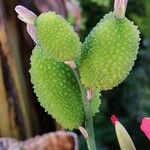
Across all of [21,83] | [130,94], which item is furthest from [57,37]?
[130,94]

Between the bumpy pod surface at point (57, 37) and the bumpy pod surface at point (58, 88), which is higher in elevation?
the bumpy pod surface at point (57, 37)

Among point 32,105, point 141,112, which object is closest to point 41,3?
point 32,105

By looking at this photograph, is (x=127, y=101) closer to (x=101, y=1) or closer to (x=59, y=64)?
(x=101, y=1)

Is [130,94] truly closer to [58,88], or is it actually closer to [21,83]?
[21,83]

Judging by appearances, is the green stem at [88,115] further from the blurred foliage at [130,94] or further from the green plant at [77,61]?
the blurred foliage at [130,94]

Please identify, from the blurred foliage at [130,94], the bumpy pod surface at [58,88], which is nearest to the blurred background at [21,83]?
the blurred foliage at [130,94]

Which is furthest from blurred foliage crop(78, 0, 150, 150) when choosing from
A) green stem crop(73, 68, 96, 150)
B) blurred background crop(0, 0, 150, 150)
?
green stem crop(73, 68, 96, 150)
